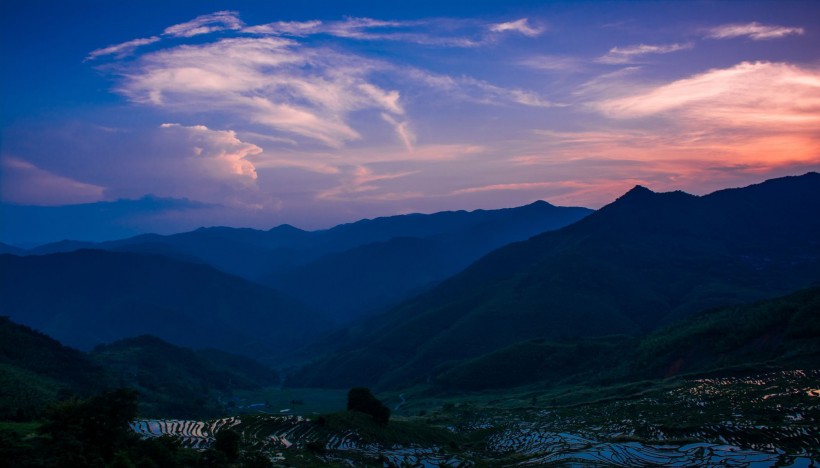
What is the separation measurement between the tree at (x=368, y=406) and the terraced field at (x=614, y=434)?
1608mm

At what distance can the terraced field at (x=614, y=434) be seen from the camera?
134 feet

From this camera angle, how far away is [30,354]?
3147 inches

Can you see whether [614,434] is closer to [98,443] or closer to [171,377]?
[98,443]

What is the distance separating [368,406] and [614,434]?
25.7 metres

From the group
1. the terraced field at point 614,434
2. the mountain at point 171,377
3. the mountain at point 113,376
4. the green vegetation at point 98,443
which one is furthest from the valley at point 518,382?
the mountain at point 171,377

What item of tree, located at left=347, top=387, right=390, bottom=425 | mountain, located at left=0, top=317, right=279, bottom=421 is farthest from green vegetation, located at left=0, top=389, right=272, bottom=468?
tree, located at left=347, top=387, right=390, bottom=425

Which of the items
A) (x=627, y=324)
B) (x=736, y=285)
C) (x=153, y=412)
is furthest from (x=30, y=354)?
(x=736, y=285)

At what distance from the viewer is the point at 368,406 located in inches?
2336

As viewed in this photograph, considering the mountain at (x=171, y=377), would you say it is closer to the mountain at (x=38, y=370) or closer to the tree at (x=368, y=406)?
the mountain at (x=38, y=370)

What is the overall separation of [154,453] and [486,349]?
380 ft

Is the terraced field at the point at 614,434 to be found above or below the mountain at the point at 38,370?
below

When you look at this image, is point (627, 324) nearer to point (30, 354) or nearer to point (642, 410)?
point (642, 410)

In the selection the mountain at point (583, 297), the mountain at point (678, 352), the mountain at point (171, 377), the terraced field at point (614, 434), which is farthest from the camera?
the mountain at point (583, 297)

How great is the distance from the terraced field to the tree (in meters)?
1.61
